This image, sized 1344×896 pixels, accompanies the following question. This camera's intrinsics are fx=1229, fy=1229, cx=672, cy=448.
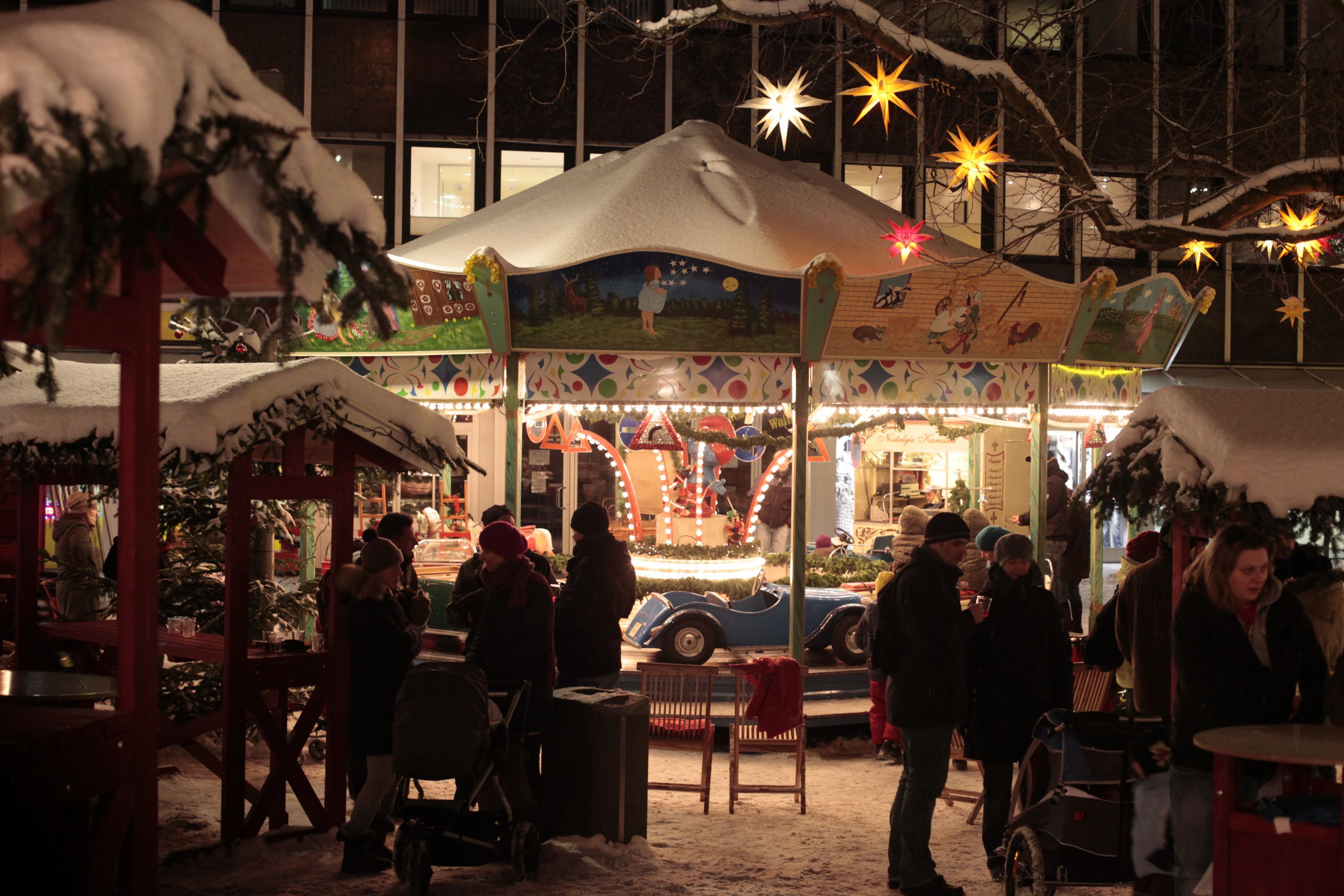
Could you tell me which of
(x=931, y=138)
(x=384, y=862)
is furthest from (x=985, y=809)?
(x=931, y=138)

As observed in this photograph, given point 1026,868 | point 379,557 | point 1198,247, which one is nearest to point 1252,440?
point 1026,868

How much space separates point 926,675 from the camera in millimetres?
5660

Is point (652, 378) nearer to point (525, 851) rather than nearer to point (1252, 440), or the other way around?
point (525, 851)

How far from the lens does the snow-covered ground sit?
19.3 ft

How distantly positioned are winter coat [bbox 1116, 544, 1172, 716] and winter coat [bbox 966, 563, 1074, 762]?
327 millimetres

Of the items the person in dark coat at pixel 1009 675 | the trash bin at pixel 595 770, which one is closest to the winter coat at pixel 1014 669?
the person in dark coat at pixel 1009 675

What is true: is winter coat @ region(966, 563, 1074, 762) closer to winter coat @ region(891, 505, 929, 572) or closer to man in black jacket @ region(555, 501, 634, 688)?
man in black jacket @ region(555, 501, 634, 688)

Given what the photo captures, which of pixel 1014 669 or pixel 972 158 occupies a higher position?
pixel 972 158

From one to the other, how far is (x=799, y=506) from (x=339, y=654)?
4.29m

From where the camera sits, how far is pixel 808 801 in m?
7.79

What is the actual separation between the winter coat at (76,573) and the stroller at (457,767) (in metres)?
3.82

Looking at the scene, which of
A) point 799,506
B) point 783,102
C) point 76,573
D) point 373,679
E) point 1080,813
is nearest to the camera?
point 1080,813

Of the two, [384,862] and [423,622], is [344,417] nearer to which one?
[423,622]

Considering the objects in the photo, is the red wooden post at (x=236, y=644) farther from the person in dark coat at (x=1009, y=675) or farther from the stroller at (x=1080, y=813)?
the stroller at (x=1080, y=813)
